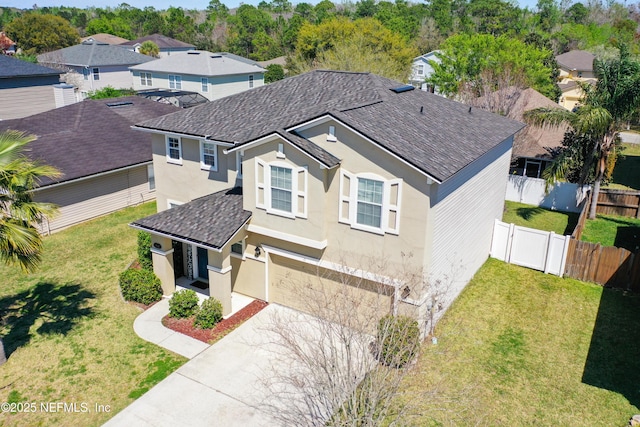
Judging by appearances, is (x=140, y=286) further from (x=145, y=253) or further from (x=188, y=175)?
(x=188, y=175)

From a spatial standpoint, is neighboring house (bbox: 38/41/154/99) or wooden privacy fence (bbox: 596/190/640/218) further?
neighboring house (bbox: 38/41/154/99)

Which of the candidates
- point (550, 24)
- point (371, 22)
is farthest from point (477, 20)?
point (371, 22)

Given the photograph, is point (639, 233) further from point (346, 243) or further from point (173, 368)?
point (173, 368)

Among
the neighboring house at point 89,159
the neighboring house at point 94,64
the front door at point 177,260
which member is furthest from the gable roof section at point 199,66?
the front door at point 177,260

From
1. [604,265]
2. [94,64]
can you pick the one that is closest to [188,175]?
[604,265]

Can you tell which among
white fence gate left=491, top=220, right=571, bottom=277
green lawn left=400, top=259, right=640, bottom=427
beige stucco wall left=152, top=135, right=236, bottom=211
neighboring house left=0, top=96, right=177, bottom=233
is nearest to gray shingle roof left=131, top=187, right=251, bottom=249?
beige stucco wall left=152, top=135, right=236, bottom=211

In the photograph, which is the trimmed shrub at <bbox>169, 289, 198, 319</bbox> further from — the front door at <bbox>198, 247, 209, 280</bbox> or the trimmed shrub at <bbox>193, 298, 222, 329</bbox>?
the front door at <bbox>198, 247, 209, 280</bbox>

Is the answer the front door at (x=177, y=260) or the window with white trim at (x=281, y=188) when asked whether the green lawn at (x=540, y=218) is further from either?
the front door at (x=177, y=260)
